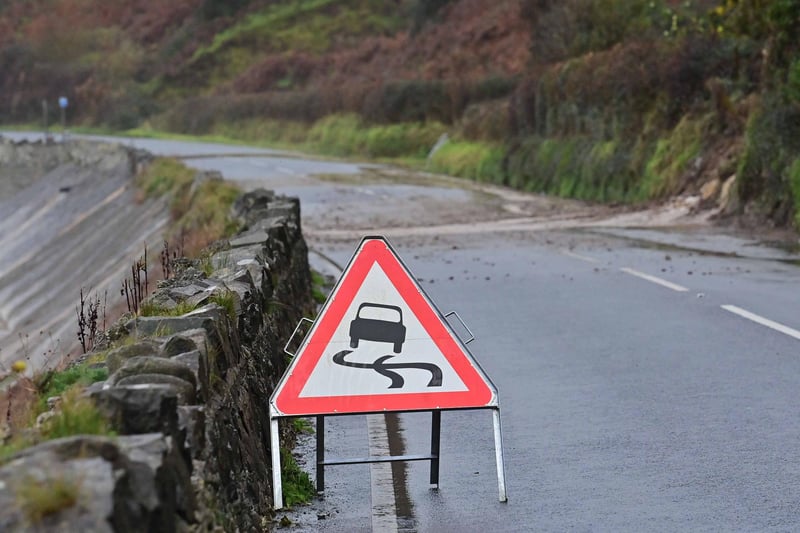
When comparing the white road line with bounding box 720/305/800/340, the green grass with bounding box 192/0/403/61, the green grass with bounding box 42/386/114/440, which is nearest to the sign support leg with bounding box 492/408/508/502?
the green grass with bounding box 42/386/114/440

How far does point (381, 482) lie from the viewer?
25.6ft

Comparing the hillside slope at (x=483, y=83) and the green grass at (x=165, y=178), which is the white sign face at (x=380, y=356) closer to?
the hillside slope at (x=483, y=83)

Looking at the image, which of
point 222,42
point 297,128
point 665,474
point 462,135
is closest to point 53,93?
point 222,42

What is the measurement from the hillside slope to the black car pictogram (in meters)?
17.0

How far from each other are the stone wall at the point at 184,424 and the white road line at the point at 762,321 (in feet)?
14.1

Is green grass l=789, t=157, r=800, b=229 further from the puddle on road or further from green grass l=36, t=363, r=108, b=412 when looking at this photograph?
green grass l=36, t=363, r=108, b=412

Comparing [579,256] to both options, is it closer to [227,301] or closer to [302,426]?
[302,426]

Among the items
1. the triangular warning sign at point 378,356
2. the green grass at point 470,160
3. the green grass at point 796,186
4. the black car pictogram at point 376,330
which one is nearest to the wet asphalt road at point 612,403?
the triangular warning sign at point 378,356

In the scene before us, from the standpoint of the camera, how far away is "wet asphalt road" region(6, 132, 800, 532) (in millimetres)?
7113

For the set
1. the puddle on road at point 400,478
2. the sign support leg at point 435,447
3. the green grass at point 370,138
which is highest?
the sign support leg at point 435,447

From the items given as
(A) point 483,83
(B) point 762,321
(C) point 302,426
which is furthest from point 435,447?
(A) point 483,83

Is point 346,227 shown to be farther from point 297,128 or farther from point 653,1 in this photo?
point 297,128

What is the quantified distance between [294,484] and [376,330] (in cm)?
101

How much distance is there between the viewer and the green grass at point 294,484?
7316 millimetres
